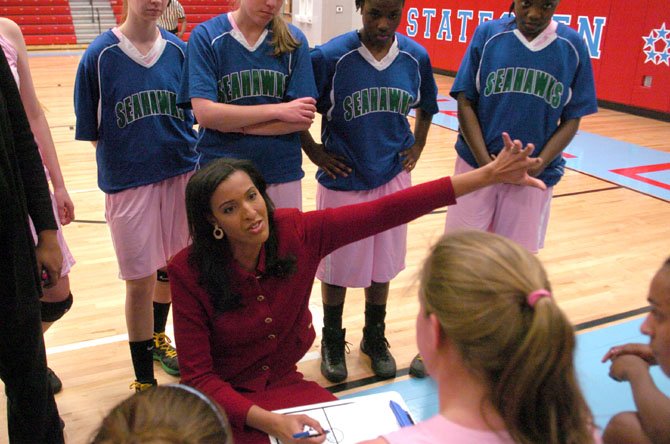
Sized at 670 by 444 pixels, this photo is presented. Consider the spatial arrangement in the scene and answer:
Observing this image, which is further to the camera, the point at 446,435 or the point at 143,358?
the point at 143,358

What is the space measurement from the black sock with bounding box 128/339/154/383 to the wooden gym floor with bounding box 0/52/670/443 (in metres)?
0.17

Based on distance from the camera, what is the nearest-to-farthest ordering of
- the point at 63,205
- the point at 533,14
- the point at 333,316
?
the point at 63,205, the point at 533,14, the point at 333,316

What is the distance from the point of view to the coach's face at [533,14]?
7.59ft

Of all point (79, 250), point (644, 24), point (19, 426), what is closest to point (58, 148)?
point (79, 250)

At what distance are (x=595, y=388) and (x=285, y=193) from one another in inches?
60.2

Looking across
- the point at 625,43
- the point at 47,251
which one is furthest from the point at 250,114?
the point at 625,43

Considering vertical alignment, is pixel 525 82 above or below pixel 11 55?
below

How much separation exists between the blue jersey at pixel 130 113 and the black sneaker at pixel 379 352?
108 cm

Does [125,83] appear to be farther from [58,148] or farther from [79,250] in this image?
[58,148]

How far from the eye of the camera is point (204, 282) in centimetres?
168

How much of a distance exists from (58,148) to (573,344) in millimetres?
6312

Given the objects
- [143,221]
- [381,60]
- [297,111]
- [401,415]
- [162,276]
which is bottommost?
[162,276]

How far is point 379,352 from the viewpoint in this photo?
269 centimetres

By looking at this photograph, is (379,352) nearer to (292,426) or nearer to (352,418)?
(352,418)
